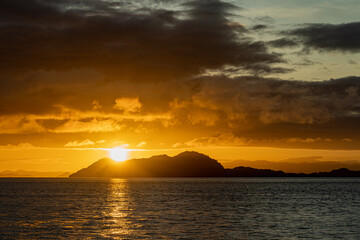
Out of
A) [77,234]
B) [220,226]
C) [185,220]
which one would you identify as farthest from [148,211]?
[77,234]

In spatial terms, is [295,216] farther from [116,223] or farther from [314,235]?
[116,223]

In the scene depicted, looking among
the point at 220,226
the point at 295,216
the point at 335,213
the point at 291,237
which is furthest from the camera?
the point at 335,213

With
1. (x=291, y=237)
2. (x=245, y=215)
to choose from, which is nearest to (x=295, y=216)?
(x=245, y=215)

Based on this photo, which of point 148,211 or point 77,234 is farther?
point 148,211

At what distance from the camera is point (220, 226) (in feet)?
219

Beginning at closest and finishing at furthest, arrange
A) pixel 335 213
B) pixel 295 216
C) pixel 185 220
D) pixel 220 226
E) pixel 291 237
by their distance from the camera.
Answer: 1. pixel 291 237
2. pixel 220 226
3. pixel 185 220
4. pixel 295 216
5. pixel 335 213

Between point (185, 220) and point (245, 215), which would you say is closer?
point (185, 220)

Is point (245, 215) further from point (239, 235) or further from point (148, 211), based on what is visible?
point (239, 235)

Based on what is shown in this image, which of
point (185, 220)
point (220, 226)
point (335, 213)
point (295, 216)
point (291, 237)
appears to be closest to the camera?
point (291, 237)

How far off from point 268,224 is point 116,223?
23658mm

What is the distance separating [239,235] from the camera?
57.9 meters

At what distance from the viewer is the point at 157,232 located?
197ft

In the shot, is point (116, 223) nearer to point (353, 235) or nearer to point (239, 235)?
point (239, 235)

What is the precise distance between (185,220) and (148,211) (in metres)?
17.7
